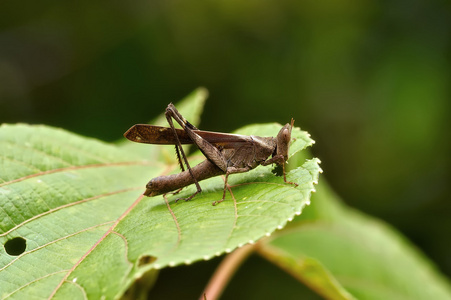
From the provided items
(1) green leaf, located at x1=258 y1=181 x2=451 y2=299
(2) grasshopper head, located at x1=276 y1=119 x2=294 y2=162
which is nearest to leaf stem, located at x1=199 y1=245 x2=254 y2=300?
(1) green leaf, located at x1=258 y1=181 x2=451 y2=299

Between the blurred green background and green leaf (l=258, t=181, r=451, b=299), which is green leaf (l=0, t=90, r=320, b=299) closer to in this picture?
green leaf (l=258, t=181, r=451, b=299)

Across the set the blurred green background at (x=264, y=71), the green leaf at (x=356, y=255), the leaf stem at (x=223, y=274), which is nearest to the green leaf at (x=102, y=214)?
the leaf stem at (x=223, y=274)

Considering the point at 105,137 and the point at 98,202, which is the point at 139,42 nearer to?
the point at 105,137

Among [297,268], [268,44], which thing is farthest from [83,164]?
[268,44]

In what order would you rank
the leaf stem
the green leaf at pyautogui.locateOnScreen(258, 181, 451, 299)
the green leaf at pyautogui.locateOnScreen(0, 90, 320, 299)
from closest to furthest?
the green leaf at pyautogui.locateOnScreen(0, 90, 320, 299), the leaf stem, the green leaf at pyautogui.locateOnScreen(258, 181, 451, 299)

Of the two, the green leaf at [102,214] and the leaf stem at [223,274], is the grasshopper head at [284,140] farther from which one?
the leaf stem at [223,274]

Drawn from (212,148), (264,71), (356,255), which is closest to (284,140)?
(212,148)
